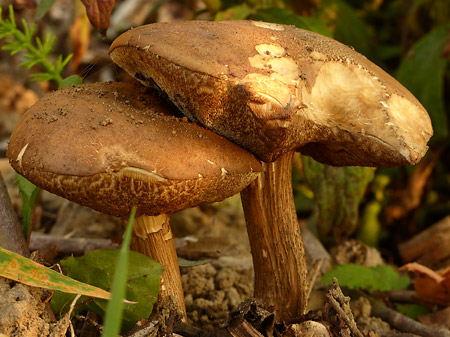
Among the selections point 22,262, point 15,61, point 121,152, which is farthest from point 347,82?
point 15,61

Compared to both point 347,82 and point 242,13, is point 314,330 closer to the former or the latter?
point 347,82

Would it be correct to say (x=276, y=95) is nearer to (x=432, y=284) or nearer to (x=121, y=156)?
(x=121, y=156)

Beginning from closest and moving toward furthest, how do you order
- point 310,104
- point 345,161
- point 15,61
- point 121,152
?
point 121,152, point 310,104, point 345,161, point 15,61

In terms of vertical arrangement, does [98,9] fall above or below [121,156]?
above

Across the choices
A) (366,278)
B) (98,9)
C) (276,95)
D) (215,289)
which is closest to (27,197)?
(98,9)

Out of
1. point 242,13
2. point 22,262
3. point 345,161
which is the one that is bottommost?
point 22,262

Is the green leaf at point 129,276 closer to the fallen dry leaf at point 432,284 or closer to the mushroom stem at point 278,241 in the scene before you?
the mushroom stem at point 278,241

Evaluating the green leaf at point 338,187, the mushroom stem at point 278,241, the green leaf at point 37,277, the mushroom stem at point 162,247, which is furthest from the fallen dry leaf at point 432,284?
the green leaf at point 37,277
